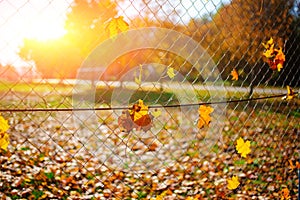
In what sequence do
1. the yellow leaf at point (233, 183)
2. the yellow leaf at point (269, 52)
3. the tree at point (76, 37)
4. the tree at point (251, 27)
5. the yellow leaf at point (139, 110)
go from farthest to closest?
1. the tree at point (251, 27)
2. the tree at point (76, 37)
3. the yellow leaf at point (233, 183)
4. the yellow leaf at point (269, 52)
5. the yellow leaf at point (139, 110)

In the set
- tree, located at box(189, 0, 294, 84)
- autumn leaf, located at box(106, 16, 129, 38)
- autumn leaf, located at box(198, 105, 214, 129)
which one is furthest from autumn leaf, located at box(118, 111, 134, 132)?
tree, located at box(189, 0, 294, 84)

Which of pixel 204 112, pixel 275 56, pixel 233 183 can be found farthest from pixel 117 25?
pixel 233 183

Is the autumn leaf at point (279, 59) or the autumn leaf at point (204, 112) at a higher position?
the autumn leaf at point (279, 59)

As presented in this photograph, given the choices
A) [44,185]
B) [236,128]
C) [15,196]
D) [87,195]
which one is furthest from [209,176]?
[236,128]

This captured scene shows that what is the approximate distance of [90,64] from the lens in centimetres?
684

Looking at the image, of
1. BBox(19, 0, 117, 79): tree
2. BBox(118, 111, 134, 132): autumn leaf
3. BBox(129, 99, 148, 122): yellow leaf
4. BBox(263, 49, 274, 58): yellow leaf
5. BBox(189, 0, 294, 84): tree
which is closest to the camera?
BBox(129, 99, 148, 122): yellow leaf

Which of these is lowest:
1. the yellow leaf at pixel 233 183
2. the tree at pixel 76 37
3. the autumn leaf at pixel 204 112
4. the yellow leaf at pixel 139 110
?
the yellow leaf at pixel 139 110

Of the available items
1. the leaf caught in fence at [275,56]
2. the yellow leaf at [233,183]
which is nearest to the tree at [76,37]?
the leaf caught in fence at [275,56]

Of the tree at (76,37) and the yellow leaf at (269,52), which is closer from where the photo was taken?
the yellow leaf at (269,52)

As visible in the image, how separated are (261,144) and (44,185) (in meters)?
2.92

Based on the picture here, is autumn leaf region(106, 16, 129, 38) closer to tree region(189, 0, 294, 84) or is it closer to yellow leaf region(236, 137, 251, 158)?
tree region(189, 0, 294, 84)

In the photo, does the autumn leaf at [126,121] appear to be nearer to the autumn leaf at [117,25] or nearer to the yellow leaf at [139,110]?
the yellow leaf at [139,110]

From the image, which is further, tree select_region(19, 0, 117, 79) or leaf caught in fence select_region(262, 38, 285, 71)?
tree select_region(19, 0, 117, 79)

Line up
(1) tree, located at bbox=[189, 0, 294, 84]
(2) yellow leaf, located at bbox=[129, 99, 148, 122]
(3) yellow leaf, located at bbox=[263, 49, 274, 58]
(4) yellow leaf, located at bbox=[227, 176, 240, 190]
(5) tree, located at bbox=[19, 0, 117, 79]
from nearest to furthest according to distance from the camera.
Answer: (2) yellow leaf, located at bbox=[129, 99, 148, 122] → (3) yellow leaf, located at bbox=[263, 49, 274, 58] → (4) yellow leaf, located at bbox=[227, 176, 240, 190] → (5) tree, located at bbox=[19, 0, 117, 79] → (1) tree, located at bbox=[189, 0, 294, 84]
